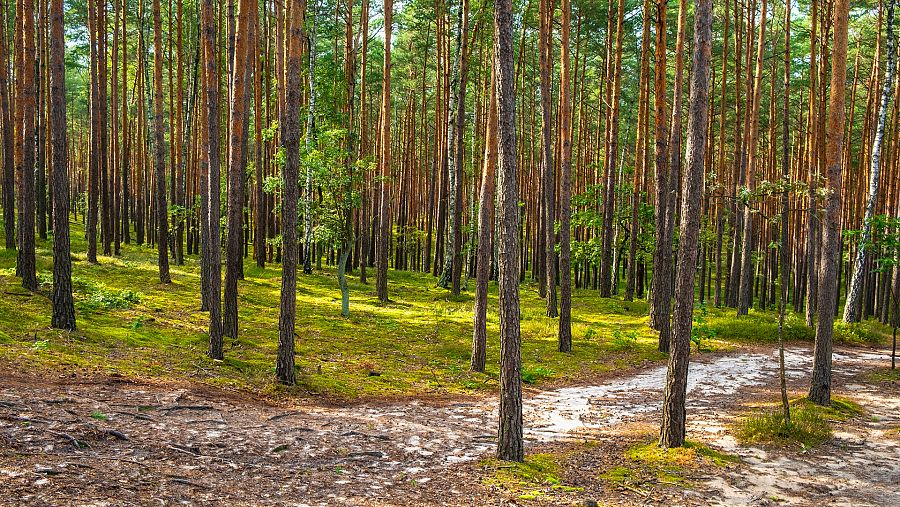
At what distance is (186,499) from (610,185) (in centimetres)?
2035

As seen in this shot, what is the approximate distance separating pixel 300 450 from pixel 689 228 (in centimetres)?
566

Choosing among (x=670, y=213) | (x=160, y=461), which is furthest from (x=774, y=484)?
(x=670, y=213)

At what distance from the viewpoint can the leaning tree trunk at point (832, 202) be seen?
10.9 metres

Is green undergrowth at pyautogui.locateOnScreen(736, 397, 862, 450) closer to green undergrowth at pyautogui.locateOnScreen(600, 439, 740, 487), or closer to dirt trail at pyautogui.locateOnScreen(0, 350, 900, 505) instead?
dirt trail at pyautogui.locateOnScreen(0, 350, 900, 505)

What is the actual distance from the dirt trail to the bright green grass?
4.65ft

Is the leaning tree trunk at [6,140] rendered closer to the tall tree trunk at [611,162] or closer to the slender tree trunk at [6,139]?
the slender tree trunk at [6,139]

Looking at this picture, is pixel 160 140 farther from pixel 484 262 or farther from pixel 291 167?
pixel 484 262

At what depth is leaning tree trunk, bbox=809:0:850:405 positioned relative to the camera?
1088 centimetres

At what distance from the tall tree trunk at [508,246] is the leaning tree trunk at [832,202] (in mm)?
6376

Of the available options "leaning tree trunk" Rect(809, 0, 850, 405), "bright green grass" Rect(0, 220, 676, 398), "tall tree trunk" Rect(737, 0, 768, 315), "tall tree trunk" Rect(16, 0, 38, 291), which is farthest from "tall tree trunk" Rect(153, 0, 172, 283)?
"tall tree trunk" Rect(737, 0, 768, 315)

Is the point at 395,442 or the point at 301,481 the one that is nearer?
the point at 301,481

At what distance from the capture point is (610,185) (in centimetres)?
2383

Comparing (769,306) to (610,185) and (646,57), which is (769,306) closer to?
(610,185)

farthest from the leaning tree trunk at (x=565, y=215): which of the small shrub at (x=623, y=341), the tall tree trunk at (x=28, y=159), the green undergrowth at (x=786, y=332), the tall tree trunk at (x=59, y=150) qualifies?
the tall tree trunk at (x=28, y=159)
